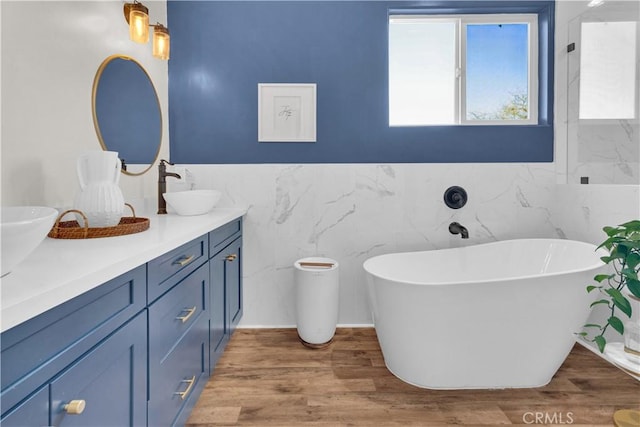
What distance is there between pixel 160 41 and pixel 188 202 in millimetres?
1021

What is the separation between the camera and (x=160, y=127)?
2.31 meters

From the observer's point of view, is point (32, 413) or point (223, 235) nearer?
point (32, 413)

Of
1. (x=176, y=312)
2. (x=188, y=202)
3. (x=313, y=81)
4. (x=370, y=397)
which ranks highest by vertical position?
(x=313, y=81)

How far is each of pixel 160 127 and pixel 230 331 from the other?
4.77 ft

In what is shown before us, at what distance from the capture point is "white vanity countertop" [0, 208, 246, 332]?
0.58m

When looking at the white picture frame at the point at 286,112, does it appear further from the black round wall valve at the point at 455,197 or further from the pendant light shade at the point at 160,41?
the black round wall valve at the point at 455,197

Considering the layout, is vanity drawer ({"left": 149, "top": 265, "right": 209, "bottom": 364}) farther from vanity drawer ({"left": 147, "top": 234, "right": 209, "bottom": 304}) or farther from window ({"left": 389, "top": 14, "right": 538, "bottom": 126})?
window ({"left": 389, "top": 14, "right": 538, "bottom": 126})

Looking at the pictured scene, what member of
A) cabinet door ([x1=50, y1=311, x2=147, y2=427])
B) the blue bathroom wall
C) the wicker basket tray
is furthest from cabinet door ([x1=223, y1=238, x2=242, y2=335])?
cabinet door ([x1=50, y1=311, x2=147, y2=427])

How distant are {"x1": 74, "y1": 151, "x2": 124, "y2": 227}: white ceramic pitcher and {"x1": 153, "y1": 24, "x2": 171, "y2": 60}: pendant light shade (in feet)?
3.42

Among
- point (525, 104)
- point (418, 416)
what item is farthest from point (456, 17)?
point (418, 416)

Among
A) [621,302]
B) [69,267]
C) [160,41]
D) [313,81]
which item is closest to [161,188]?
[160,41]

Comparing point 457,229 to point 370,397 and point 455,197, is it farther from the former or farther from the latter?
point 370,397

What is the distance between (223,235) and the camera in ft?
6.39

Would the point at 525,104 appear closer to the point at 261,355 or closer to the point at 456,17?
the point at 456,17
